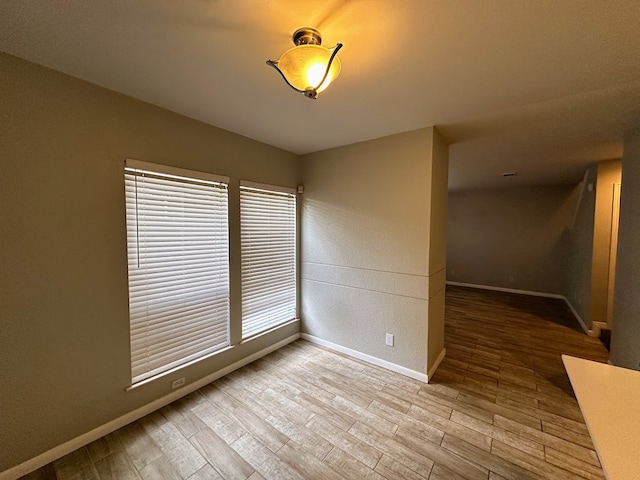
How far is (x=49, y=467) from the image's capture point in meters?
1.54

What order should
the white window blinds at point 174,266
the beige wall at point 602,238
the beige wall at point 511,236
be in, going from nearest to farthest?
the white window blinds at point 174,266 → the beige wall at point 602,238 → the beige wall at point 511,236

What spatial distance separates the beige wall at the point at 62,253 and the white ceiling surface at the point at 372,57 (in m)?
0.23

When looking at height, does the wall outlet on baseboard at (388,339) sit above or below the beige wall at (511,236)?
below

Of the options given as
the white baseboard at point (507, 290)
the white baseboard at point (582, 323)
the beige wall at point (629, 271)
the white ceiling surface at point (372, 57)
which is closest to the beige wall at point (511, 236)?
the white baseboard at point (507, 290)

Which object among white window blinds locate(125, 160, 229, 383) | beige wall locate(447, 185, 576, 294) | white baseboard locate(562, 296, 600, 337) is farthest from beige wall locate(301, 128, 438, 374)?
beige wall locate(447, 185, 576, 294)

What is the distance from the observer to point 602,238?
137 inches

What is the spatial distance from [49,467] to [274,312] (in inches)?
78.4

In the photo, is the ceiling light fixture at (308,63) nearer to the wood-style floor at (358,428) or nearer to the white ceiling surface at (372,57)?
the white ceiling surface at (372,57)

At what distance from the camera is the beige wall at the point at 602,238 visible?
3414mm

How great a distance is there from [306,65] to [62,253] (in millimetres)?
1958

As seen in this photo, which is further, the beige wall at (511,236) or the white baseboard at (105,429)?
the beige wall at (511,236)

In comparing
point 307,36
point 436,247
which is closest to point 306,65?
point 307,36

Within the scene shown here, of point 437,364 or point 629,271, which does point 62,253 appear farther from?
point 629,271

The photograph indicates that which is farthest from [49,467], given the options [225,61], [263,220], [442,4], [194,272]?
[442,4]
